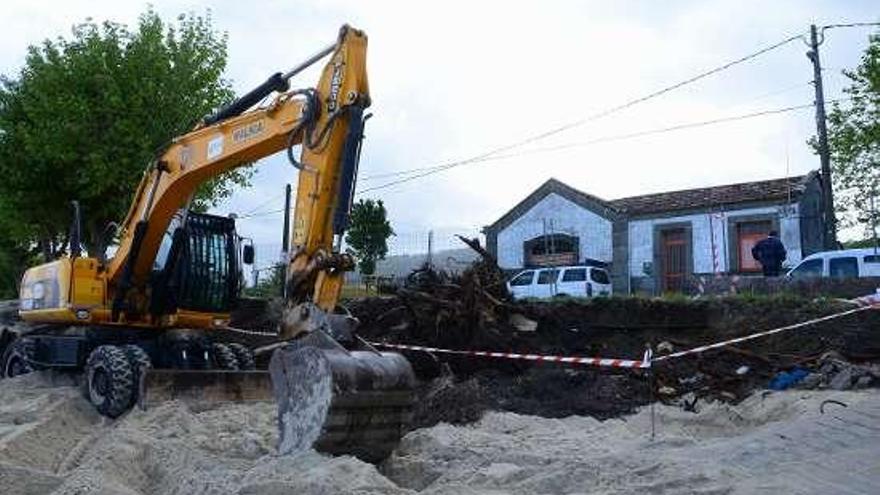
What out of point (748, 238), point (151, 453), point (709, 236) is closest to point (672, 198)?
point (709, 236)

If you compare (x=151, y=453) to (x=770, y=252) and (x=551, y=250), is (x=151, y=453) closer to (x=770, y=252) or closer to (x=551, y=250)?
(x=770, y=252)

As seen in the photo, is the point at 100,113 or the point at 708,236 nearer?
the point at 100,113

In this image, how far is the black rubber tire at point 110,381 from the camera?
10.0 metres

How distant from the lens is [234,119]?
31.9ft

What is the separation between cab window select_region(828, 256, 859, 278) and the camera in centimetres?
1946

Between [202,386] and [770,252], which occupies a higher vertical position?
[770,252]

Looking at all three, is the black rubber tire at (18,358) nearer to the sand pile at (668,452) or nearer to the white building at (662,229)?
the sand pile at (668,452)

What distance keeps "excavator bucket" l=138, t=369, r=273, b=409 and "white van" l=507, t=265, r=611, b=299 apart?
50.6ft

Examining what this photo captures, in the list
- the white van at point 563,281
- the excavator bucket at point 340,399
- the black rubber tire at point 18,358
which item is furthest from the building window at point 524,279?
the excavator bucket at point 340,399

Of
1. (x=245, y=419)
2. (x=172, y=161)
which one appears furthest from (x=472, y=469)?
(x=172, y=161)

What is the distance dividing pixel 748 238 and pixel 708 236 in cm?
123

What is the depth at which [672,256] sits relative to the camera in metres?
30.5

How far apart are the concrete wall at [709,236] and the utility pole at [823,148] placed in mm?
2436

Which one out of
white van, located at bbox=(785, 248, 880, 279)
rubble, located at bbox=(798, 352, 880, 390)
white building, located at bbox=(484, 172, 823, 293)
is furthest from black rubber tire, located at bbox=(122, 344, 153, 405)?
white building, located at bbox=(484, 172, 823, 293)
